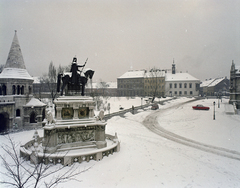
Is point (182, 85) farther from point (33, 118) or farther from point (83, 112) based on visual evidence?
point (83, 112)

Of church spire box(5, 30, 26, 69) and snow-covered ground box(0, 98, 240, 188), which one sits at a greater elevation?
church spire box(5, 30, 26, 69)

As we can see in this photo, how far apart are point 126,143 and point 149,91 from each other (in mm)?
59725

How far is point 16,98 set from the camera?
2300 centimetres

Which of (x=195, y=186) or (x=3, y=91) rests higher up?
(x=3, y=91)

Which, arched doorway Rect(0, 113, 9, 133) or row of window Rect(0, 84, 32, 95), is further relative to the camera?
row of window Rect(0, 84, 32, 95)

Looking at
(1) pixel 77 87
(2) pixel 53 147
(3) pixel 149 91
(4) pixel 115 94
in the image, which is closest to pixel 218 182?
(2) pixel 53 147

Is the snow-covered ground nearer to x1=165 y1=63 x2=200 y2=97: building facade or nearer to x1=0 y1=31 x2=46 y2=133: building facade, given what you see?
x1=0 y1=31 x2=46 y2=133: building facade

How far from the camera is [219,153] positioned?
13.5m

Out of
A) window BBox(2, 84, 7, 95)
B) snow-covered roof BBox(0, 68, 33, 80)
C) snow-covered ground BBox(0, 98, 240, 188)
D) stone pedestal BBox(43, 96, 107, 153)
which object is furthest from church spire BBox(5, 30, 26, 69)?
snow-covered ground BBox(0, 98, 240, 188)

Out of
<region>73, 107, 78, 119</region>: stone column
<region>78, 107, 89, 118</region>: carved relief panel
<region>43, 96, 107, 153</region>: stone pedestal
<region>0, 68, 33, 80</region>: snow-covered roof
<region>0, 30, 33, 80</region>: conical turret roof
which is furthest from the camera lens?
<region>0, 30, 33, 80</region>: conical turret roof

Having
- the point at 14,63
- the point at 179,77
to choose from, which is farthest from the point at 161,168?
the point at 179,77

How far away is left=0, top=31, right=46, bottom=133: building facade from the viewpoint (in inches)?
869

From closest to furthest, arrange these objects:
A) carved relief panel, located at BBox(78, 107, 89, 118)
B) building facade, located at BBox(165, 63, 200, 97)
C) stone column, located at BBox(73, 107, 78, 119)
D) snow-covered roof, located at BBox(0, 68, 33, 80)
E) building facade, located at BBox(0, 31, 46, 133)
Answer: stone column, located at BBox(73, 107, 78, 119)
carved relief panel, located at BBox(78, 107, 89, 118)
building facade, located at BBox(0, 31, 46, 133)
snow-covered roof, located at BBox(0, 68, 33, 80)
building facade, located at BBox(165, 63, 200, 97)

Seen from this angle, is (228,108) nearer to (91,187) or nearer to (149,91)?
(91,187)
